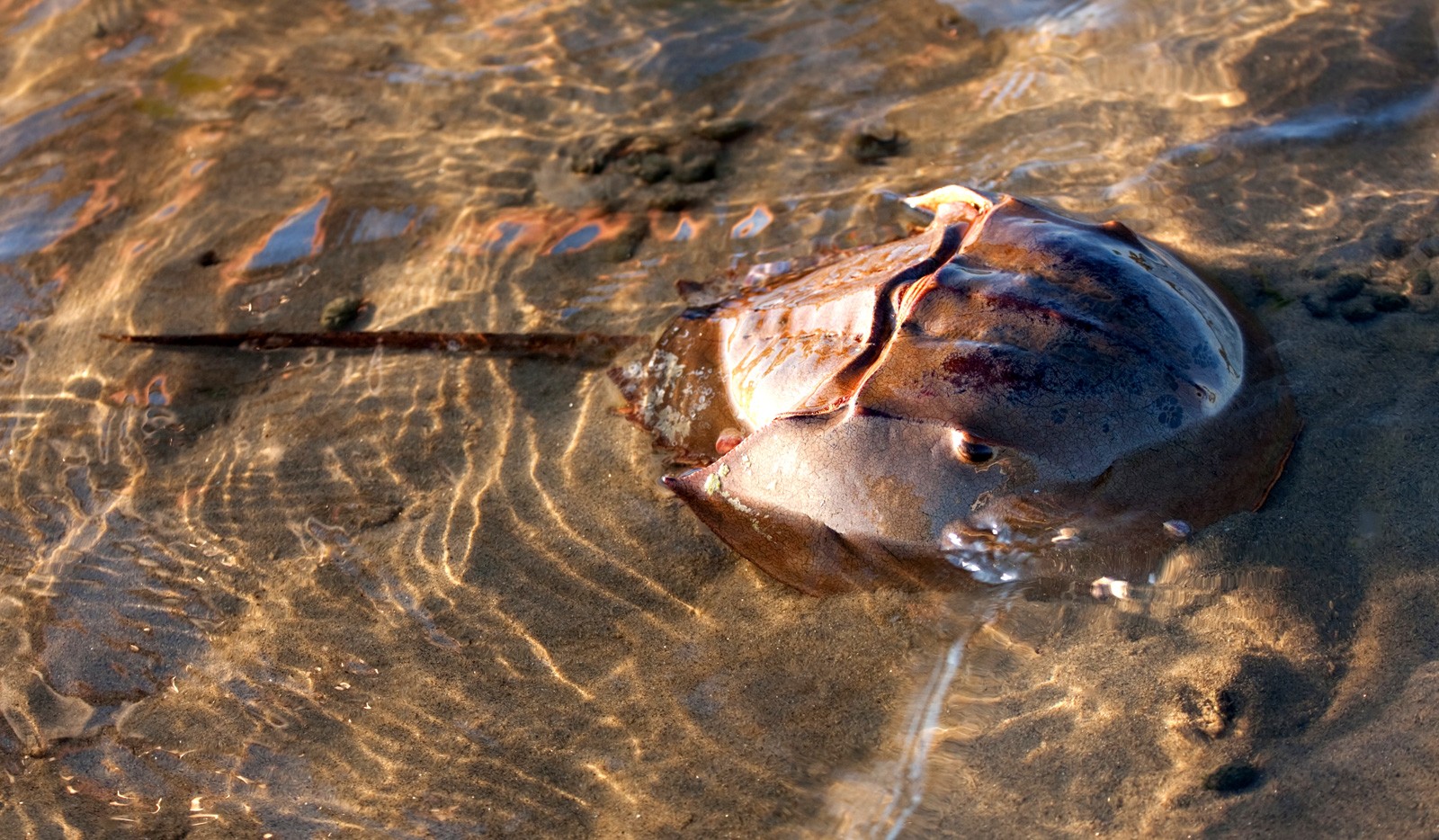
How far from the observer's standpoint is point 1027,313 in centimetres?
233

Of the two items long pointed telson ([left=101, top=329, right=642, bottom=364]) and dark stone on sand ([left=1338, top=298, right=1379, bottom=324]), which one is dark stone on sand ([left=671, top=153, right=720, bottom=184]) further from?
dark stone on sand ([left=1338, top=298, right=1379, bottom=324])

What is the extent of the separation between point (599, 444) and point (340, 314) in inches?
47.6

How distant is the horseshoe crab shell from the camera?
227 centimetres

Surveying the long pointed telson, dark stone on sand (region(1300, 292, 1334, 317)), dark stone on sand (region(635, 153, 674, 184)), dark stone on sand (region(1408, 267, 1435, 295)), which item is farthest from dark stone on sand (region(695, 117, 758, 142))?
dark stone on sand (region(1408, 267, 1435, 295))

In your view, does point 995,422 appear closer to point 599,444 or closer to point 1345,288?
point 599,444

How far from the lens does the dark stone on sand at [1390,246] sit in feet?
10.5

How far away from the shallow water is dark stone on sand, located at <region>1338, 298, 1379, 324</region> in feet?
0.04

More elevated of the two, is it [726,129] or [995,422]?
[726,129]

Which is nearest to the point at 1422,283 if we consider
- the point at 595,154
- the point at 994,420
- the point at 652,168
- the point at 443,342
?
the point at 994,420

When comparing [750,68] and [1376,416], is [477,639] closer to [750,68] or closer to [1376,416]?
[1376,416]

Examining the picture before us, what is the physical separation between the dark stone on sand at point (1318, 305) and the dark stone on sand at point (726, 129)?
2.23m

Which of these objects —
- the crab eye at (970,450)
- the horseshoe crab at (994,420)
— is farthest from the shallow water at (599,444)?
the crab eye at (970,450)

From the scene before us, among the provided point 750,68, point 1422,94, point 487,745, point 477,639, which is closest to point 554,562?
point 477,639

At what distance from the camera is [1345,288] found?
3.10m
